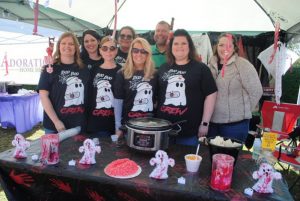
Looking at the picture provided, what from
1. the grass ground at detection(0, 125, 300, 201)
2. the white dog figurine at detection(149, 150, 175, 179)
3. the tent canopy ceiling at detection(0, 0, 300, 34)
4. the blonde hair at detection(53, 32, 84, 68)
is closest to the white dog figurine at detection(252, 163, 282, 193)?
the white dog figurine at detection(149, 150, 175, 179)

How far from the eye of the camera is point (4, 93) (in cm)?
493

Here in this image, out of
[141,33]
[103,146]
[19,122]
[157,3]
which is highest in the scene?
[157,3]

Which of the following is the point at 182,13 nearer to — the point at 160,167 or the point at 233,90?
the point at 233,90

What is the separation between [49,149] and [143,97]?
2.51 feet

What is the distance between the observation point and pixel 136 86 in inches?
78.4

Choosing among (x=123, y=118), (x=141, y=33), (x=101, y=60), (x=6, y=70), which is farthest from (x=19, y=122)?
(x=123, y=118)

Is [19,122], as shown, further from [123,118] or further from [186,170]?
[186,170]

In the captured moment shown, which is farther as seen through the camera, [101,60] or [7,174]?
[101,60]

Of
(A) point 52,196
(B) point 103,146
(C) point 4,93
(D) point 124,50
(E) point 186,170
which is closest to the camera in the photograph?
(E) point 186,170

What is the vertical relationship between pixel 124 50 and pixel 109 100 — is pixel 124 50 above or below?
above

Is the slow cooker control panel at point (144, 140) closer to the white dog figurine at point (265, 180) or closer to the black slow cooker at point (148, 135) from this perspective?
the black slow cooker at point (148, 135)

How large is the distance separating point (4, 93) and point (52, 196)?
158 inches

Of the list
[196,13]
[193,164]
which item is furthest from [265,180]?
[196,13]

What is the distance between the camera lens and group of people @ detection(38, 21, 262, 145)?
1.97 m
